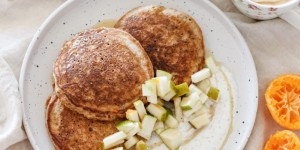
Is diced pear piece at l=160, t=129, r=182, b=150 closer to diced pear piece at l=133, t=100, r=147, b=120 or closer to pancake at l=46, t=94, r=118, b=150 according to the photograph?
diced pear piece at l=133, t=100, r=147, b=120

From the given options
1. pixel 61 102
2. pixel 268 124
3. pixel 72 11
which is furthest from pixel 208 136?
pixel 72 11

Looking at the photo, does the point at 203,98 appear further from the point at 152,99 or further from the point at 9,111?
the point at 9,111

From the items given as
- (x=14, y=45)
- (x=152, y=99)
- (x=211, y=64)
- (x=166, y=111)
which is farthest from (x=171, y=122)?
(x=14, y=45)

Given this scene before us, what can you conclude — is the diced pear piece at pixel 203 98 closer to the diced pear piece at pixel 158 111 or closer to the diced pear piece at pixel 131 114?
the diced pear piece at pixel 158 111

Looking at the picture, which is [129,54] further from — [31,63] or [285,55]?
[285,55]

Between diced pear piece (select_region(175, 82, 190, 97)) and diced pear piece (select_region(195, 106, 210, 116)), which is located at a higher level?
diced pear piece (select_region(175, 82, 190, 97))

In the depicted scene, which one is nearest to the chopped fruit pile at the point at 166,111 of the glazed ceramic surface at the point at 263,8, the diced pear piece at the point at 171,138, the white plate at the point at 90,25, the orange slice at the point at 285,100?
the diced pear piece at the point at 171,138

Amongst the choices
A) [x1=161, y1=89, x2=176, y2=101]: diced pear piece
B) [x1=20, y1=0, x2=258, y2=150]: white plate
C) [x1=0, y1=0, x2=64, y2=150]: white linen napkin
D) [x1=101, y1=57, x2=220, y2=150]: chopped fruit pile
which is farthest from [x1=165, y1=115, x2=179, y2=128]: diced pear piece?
[x1=0, y1=0, x2=64, y2=150]: white linen napkin
